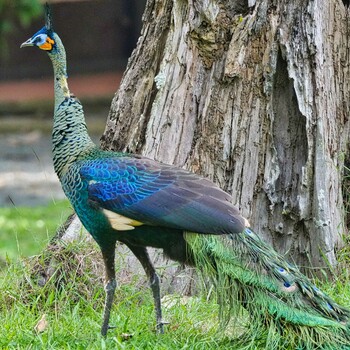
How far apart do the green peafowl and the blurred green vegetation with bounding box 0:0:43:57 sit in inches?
413

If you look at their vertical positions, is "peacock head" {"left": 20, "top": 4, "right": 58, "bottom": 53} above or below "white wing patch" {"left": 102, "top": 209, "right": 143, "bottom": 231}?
above

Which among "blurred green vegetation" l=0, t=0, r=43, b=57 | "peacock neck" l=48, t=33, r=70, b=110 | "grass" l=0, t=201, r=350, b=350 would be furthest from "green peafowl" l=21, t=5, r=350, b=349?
"blurred green vegetation" l=0, t=0, r=43, b=57

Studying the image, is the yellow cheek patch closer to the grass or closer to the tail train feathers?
the grass

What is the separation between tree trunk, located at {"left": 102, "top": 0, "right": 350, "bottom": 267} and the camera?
617 cm

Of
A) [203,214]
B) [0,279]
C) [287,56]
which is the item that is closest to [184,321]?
[203,214]

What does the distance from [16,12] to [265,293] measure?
458 inches

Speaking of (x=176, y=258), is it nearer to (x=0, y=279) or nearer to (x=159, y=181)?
(x=159, y=181)

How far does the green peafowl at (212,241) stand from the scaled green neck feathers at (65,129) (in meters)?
0.21

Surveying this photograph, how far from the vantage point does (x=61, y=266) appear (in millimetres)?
6266

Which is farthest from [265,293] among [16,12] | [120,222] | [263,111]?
[16,12]

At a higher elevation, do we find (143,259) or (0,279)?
(143,259)

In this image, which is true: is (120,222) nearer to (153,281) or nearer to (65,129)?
(153,281)

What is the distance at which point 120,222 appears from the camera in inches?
195

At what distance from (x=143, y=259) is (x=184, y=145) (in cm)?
125
